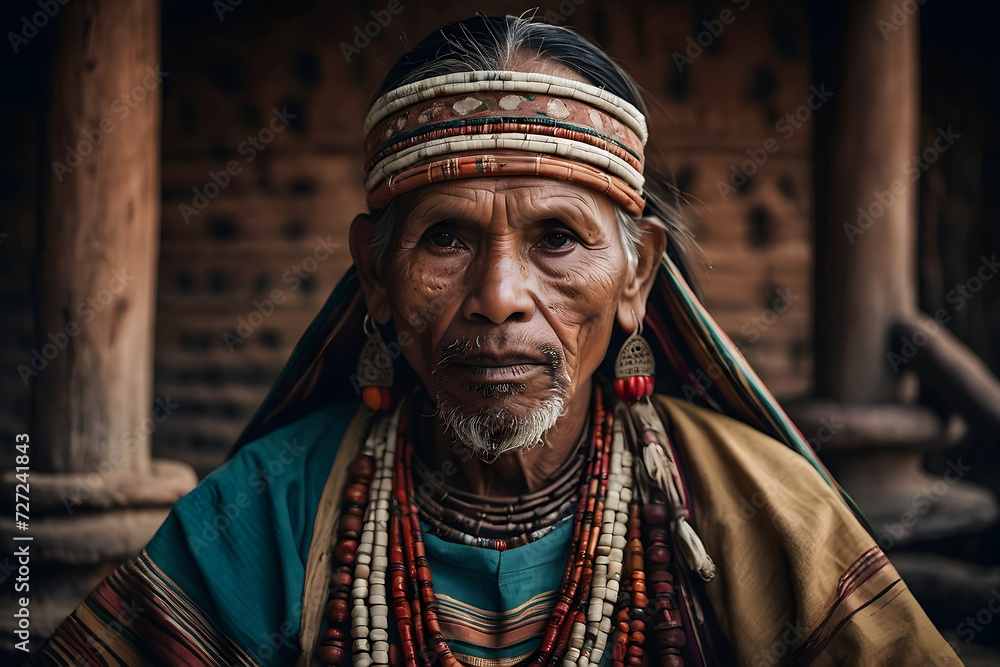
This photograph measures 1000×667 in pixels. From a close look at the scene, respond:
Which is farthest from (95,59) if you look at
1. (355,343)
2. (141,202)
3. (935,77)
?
(935,77)

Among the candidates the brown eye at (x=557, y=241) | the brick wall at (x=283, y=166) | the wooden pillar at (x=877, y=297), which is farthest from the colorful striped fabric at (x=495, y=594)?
the brick wall at (x=283, y=166)

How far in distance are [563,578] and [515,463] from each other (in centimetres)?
32

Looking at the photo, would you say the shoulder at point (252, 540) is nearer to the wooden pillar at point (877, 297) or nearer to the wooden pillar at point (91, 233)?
the wooden pillar at point (91, 233)

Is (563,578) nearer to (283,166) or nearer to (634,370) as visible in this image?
(634,370)

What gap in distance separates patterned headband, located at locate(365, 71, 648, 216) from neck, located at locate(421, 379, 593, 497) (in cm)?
62

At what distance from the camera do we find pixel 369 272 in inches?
83.1

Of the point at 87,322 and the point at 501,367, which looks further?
the point at 87,322

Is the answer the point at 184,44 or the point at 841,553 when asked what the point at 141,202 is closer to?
the point at 184,44

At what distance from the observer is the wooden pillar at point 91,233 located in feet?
9.17

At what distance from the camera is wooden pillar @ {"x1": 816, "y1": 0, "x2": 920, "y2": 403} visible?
3209 mm

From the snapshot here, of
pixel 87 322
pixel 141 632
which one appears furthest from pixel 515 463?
pixel 87 322

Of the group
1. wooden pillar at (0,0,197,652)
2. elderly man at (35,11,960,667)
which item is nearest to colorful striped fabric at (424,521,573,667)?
elderly man at (35,11,960,667)

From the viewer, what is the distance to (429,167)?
1.86 meters

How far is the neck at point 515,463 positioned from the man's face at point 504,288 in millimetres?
166
